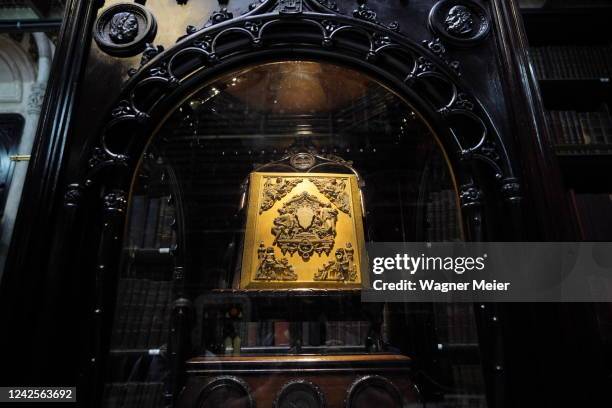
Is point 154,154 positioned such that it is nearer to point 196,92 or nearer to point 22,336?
point 196,92

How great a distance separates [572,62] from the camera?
1.97 metres

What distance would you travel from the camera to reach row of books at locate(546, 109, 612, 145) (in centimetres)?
184

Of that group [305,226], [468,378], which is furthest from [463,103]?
[468,378]

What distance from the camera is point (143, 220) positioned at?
49.1 inches

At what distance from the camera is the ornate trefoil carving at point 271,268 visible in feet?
4.42

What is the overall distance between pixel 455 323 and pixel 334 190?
64 cm

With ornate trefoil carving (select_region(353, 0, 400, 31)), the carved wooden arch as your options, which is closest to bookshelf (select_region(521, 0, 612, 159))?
the carved wooden arch

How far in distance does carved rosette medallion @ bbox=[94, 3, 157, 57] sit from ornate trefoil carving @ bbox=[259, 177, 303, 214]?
0.67 m

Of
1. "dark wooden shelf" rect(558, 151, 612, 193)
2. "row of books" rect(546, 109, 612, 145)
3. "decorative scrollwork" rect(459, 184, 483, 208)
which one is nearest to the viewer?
"decorative scrollwork" rect(459, 184, 483, 208)

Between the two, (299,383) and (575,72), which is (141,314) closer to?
(299,383)

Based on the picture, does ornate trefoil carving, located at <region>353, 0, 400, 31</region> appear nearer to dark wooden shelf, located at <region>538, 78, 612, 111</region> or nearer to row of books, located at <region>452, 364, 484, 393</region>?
dark wooden shelf, located at <region>538, 78, 612, 111</region>

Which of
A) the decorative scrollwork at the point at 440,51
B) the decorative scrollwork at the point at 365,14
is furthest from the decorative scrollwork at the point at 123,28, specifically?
the decorative scrollwork at the point at 440,51

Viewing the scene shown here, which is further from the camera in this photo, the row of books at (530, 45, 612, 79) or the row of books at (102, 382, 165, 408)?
the row of books at (530, 45, 612, 79)

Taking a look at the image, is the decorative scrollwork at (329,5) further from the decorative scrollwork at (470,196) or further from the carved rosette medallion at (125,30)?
the decorative scrollwork at (470,196)
